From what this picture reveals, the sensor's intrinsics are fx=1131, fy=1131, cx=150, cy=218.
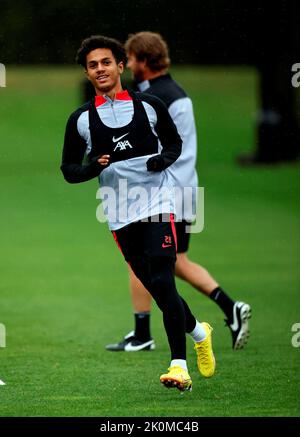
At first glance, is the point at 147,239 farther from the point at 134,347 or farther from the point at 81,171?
the point at 134,347

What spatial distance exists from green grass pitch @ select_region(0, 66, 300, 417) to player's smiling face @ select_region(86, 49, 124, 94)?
73.9 inches

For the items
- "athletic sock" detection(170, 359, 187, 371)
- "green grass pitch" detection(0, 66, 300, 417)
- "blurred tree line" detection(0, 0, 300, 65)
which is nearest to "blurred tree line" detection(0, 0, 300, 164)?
"blurred tree line" detection(0, 0, 300, 65)

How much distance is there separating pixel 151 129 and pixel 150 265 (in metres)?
0.85

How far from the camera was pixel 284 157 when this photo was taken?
87.7 ft

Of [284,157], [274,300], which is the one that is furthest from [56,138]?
[274,300]

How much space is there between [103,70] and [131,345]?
8.23 feet

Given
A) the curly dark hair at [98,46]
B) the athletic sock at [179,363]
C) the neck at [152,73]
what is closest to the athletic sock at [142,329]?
the neck at [152,73]

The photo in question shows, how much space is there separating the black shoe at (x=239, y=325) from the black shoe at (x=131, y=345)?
624 mm

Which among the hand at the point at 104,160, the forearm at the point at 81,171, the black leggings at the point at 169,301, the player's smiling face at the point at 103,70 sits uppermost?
the player's smiling face at the point at 103,70

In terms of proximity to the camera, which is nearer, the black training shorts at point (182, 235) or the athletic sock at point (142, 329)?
the athletic sock at point (142, 329)

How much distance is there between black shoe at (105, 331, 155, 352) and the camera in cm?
860

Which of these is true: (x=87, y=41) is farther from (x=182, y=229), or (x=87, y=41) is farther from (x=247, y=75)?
(x=247, y=75)

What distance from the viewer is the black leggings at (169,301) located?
22.2 ft

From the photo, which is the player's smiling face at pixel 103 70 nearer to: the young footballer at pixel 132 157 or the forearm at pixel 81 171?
the young footballer at pixel 132 157
